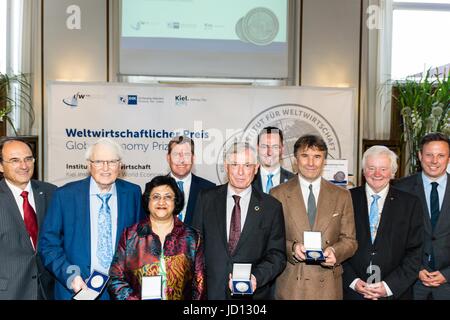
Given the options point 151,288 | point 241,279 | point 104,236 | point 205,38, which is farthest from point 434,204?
point 205,38

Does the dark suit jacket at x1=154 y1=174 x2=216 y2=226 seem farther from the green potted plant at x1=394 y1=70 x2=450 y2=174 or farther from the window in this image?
the window

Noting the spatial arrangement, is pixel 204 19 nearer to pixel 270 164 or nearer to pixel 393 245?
pixel 270 164

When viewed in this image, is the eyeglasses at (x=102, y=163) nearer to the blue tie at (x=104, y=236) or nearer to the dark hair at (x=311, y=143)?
the blue tie at (x=104, y=236)

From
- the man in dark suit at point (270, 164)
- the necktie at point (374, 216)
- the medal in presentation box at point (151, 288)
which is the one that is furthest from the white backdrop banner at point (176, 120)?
the medal in presentation box at point (151, 288)

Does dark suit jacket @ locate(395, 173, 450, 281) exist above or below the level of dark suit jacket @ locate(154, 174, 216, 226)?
below

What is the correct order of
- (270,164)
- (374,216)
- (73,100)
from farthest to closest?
(73,100) < (270,164) < (374,216)

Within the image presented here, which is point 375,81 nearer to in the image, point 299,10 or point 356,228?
point 299,10

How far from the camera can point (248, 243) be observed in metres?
2.60

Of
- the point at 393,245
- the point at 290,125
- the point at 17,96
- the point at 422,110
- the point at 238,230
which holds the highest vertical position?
the point at 17,96

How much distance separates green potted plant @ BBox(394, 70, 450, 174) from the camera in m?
5.82

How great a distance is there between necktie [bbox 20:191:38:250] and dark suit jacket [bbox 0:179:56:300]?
2cm

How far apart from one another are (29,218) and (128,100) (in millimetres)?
3251

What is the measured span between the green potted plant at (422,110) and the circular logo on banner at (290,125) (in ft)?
3.06

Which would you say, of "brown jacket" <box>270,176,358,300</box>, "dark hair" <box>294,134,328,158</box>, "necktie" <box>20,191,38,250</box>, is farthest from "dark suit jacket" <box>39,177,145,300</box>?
"dark hair" <box>294,134,328,158</box>
